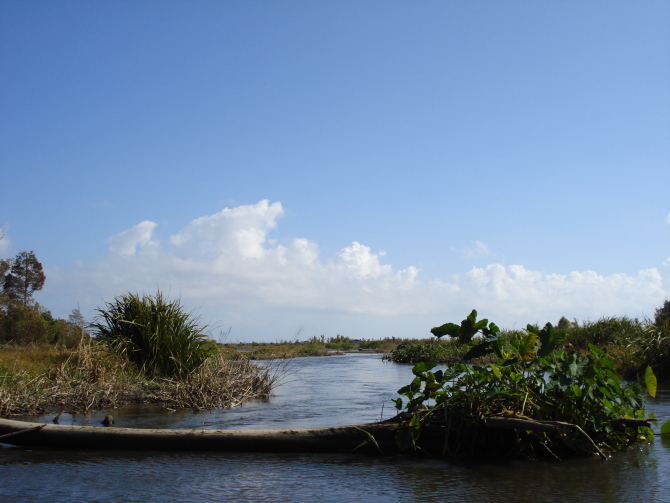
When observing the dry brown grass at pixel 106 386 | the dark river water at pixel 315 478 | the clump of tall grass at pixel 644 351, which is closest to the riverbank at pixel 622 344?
the clump of tall grass at pixel 644 351

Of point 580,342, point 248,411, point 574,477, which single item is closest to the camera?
point 574,477

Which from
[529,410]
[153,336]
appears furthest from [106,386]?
[529,410]

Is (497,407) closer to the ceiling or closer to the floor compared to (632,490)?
closer to the ceiling

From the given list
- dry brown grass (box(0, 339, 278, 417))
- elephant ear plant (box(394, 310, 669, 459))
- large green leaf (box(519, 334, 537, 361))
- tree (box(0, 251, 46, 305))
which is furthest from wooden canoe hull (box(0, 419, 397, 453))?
tree (box(0, 251, 46, 305))

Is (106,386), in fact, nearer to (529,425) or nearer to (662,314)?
(529,425)

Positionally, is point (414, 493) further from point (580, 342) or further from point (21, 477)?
point (580, 342)

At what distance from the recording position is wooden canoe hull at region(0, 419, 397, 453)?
6.91 metres

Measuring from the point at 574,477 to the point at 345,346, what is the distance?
2291 inches

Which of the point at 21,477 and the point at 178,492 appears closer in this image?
the point at 178,492

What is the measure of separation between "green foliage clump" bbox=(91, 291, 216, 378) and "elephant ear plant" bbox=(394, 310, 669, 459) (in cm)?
814

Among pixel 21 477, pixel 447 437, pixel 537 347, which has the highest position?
pixel 537 347

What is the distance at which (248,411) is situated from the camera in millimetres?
11352

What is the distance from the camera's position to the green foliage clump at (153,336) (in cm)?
1402

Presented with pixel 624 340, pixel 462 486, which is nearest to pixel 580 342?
pixel 624 340
